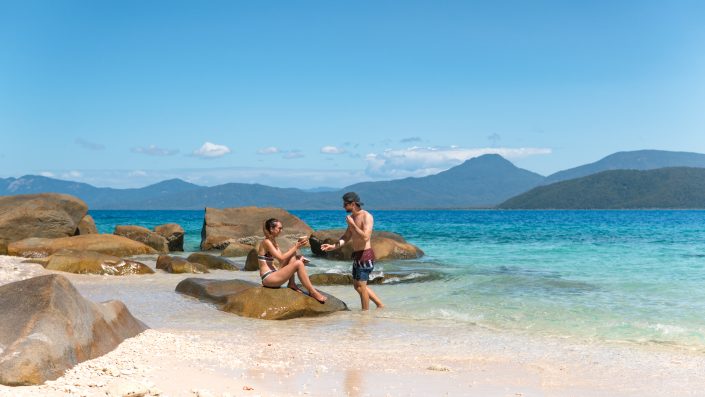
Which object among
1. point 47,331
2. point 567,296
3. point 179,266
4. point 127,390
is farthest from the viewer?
point 179,266

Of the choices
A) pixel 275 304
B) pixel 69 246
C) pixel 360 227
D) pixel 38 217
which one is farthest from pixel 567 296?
pixel 38 217

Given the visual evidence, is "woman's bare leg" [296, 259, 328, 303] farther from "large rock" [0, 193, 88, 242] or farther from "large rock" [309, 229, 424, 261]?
"large rock" [0, 193, 88, 242]

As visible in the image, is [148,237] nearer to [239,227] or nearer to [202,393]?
[239,227]

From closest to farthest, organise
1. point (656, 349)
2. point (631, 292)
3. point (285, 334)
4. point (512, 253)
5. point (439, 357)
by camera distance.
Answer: point (439, 357)
point (656, 349)
point (285, 334)
point (631, 292)
point (512, 253)

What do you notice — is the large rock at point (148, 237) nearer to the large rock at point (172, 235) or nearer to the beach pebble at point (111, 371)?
the large rock at point (172, 235)

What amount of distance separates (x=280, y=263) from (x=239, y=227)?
21993 mm

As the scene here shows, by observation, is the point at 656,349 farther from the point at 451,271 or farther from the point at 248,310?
the point at 451,271

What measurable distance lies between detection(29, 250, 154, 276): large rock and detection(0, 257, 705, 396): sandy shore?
9.05 meters

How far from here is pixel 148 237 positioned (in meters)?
28.0

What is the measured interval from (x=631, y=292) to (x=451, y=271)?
6.05 metres

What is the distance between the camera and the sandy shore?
608 cm

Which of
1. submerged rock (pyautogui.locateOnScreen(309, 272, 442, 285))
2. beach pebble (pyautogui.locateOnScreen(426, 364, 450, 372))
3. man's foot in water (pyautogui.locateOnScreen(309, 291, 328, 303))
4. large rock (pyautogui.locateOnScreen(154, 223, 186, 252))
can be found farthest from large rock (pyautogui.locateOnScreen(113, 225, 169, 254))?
beach pebble (pyautogui.locateOnScreen(426, 364, 450, 372))

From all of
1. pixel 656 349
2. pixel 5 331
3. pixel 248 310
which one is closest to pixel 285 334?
pixel 248 310

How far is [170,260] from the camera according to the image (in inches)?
749
